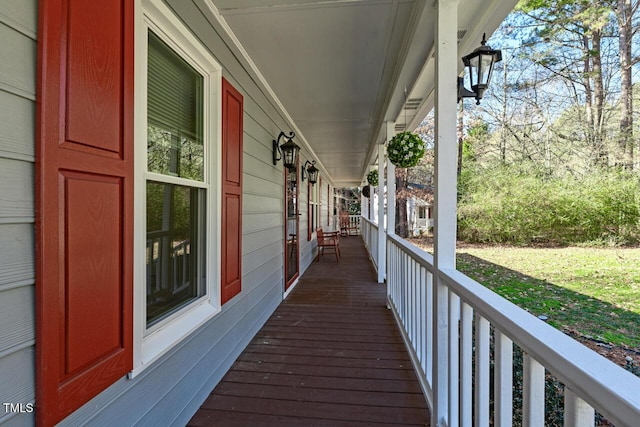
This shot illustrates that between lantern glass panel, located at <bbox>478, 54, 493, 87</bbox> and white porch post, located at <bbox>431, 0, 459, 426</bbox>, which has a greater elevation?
lantern glass panel, located at <bbox>478, 54, 493, 87</bbox>

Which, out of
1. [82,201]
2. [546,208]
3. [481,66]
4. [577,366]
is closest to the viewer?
[577,366]

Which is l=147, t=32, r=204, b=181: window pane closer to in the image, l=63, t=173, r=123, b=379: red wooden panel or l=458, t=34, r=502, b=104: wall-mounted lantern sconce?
l=63, t=173, r=123, b=379: red wooden panel

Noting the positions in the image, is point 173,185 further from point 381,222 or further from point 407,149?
point 381,222

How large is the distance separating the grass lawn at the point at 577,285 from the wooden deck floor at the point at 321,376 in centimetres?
153

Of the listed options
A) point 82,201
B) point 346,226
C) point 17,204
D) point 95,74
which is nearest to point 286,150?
point 95,74

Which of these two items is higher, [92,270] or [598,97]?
[598,97]

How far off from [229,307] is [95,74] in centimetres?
171

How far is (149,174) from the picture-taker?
1387 mm

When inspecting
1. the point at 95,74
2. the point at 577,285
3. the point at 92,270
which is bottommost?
the point at 577,285

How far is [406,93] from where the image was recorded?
283cm

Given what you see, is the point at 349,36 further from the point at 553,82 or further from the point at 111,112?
the point at 553,82

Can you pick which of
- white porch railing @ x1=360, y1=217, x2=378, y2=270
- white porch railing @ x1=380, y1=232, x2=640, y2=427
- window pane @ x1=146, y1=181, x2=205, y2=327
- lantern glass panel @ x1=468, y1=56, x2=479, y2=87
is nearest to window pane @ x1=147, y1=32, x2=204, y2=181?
window pane @ x1=146, y1=181, x2=205, y2=327

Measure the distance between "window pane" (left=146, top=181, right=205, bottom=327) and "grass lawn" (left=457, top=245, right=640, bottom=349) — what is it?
2.94 metres

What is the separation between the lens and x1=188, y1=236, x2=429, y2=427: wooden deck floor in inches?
68.9
